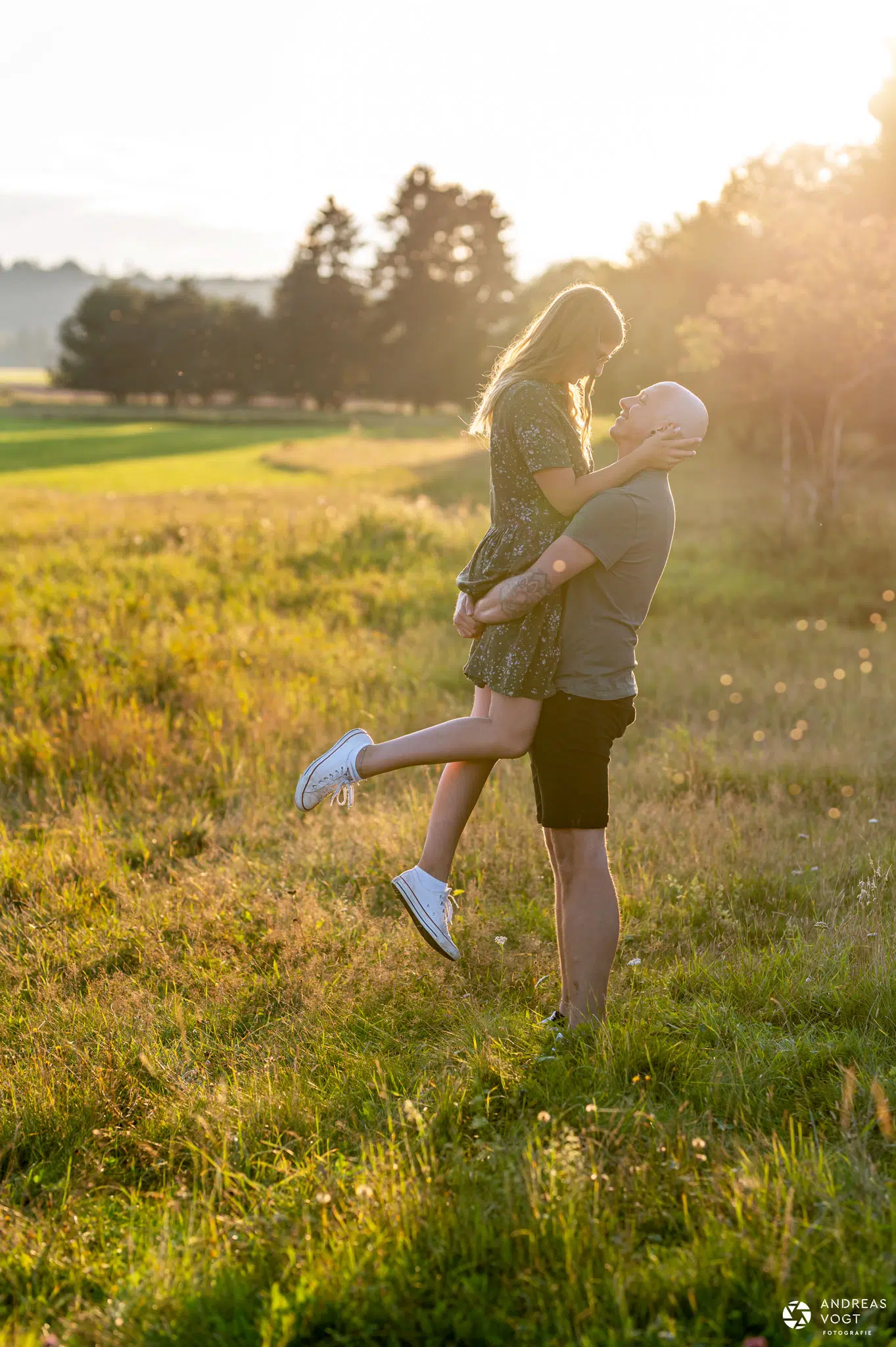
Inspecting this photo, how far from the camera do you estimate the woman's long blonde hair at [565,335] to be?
3.21 meters

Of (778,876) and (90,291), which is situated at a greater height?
(90,291)

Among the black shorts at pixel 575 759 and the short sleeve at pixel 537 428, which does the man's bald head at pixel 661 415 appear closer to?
the short sleeve at pixel 537 428

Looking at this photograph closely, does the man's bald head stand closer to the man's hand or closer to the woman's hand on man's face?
the woman's hand on man's face

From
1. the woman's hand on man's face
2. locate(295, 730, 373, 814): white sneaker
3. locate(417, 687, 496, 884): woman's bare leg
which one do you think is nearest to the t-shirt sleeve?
the woman's hand on man's face

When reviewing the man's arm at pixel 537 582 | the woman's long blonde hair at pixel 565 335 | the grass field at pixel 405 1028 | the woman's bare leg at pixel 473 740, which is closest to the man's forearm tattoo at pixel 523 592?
the man's arm at pixel 537 582

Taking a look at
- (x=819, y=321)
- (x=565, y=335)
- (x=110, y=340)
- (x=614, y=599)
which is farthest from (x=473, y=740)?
(x=110, y=340)

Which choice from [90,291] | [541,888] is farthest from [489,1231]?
[90,291]

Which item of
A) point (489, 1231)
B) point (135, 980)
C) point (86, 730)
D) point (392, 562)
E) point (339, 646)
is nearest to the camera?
point (489, 1231)

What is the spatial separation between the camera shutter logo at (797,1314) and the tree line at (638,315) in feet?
53.2

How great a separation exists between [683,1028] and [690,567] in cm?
1114

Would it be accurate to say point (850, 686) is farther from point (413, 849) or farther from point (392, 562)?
point (392, 562)

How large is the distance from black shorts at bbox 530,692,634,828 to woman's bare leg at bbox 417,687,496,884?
37 centimetres

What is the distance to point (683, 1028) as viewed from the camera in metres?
3.19

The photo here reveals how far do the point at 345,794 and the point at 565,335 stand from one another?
180 centimetres
